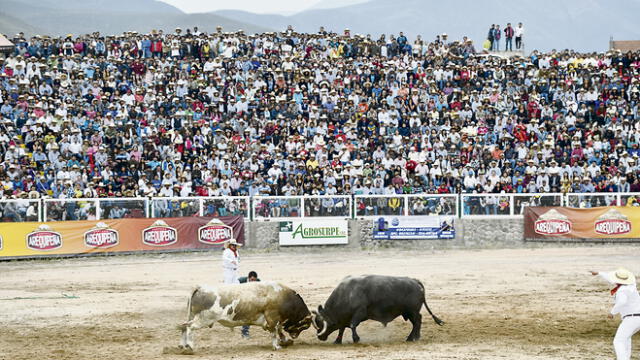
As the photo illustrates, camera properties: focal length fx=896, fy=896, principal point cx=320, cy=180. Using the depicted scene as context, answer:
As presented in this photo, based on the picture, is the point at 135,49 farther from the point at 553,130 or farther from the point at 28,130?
the point at 553,130

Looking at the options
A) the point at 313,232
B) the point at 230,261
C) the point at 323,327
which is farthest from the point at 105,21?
the point at 323,327

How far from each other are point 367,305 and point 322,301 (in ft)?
16.5

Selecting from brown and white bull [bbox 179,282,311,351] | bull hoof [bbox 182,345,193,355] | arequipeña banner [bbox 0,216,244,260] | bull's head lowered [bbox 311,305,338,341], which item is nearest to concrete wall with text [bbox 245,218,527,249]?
arequipeña banner [bbox 0,216,244,260]

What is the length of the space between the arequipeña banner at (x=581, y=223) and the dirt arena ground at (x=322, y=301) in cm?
90

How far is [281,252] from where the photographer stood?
32344 mm

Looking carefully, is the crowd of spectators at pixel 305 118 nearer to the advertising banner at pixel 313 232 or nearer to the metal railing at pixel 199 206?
the metal railing at pixel 199 206

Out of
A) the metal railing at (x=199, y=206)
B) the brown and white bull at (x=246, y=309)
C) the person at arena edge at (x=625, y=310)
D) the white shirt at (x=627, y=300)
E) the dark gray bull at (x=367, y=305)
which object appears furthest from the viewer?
the metal railing at (x=199, y=206)

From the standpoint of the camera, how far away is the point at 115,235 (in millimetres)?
31375

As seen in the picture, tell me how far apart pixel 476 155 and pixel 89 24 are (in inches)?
4219

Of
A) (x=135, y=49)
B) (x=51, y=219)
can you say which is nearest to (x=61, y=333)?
(x=51, y=219)

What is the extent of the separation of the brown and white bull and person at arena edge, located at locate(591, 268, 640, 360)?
546cm

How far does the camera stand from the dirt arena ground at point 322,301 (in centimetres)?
1587

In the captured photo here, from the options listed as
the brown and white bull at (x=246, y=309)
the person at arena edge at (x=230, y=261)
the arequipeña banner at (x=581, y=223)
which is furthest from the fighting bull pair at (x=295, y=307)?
the arequipeña banner at (x=581, y=223)

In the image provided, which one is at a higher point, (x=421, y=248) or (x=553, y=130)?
(x=553, y=130)
